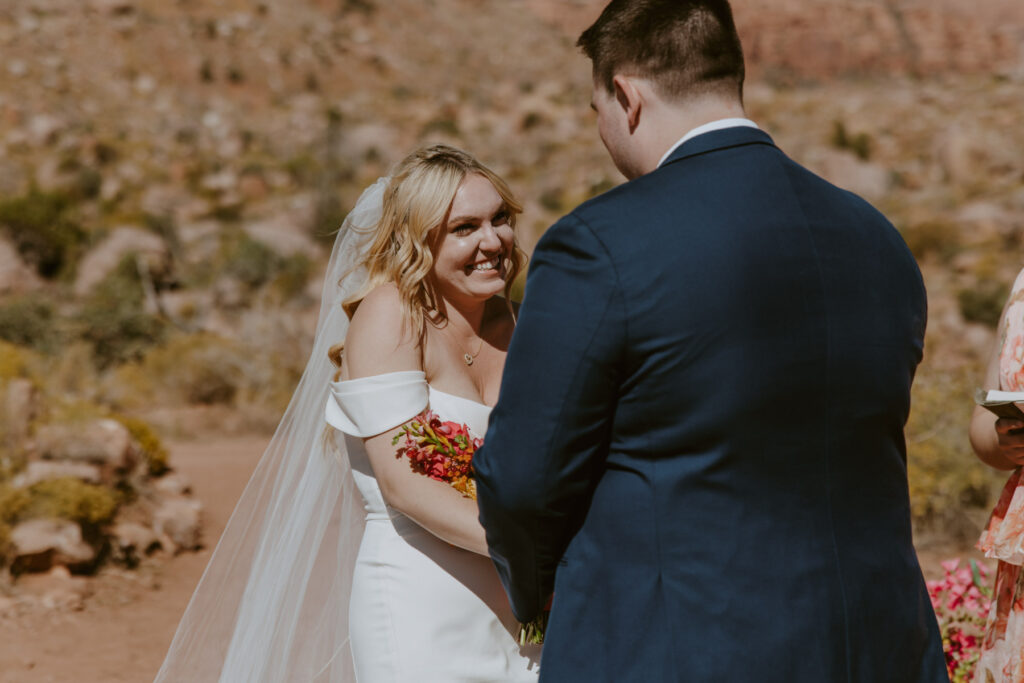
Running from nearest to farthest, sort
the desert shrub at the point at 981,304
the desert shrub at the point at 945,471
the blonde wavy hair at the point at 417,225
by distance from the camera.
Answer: the blonde wavy hair at the point at 417,225 → the desert shrub at the point at 945,471 → the desert shrub at the point at 981,304

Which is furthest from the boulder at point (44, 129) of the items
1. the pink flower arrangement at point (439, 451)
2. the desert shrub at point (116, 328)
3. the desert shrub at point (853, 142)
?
the pink flower arrangement at point (439, 451)

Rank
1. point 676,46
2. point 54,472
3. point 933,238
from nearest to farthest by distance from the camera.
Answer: point 676,46
point 54,472
point 933,238

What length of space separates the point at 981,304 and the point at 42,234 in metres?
16.8

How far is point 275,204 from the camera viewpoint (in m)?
25.5

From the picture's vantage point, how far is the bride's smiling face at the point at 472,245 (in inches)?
110

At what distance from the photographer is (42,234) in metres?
19.1

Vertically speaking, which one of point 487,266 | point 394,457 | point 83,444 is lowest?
point 83,444

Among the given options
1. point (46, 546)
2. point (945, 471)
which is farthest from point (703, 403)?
point (945, 471)

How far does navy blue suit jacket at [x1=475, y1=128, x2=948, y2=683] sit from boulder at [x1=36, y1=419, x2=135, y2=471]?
7298mm

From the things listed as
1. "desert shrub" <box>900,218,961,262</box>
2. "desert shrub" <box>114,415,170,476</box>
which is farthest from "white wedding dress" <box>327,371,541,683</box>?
"desert shrub" <box>900,218,961,262</box>

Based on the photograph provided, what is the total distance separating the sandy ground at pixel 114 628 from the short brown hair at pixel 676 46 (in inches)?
212

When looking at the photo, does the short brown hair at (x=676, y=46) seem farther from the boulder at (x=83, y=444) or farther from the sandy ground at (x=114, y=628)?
the boulder at (x=83, y=444)

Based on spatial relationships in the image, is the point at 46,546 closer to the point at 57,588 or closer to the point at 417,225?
the point at 57,588

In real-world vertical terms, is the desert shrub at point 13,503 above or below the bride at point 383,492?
below
